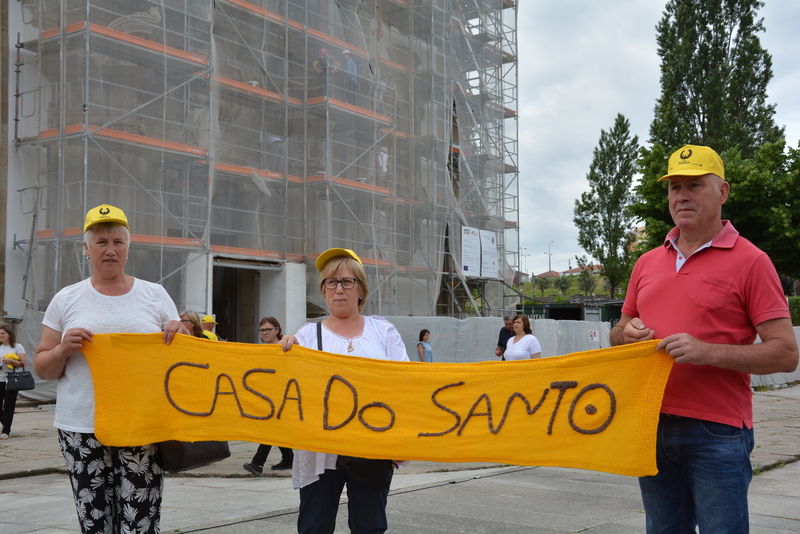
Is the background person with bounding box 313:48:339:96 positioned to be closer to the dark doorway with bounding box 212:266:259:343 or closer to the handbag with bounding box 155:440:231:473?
the dark doorway with bounding box 212:266:259:343

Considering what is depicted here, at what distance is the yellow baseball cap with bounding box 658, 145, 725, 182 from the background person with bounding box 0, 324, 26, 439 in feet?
33.4

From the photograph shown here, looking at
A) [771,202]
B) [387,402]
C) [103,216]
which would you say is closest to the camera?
[103,216]

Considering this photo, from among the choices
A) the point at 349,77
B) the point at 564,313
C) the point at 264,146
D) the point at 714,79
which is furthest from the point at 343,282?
the point at 564,313

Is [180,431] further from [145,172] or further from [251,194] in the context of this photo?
[251,194]

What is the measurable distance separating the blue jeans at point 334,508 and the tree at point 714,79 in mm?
31117

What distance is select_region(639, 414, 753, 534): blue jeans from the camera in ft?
9.86

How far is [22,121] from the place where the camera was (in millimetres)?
16828

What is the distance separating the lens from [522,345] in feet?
31.6

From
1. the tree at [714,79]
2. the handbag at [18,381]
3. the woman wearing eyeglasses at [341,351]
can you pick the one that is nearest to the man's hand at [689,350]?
the woman wearing eyeglasses at [341,351]

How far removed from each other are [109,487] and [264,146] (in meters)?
16.9

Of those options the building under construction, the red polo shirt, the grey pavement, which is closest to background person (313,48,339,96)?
the building under construction

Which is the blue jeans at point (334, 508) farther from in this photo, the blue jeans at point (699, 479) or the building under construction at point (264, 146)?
the building under construction at point (264, 146)

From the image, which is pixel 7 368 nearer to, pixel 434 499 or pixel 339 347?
pixel 434 499

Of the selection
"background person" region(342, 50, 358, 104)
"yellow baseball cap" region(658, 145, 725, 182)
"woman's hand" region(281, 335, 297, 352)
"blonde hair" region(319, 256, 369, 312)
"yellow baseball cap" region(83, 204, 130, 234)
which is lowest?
"woman's hand" region(281, 335, 297, 352)
